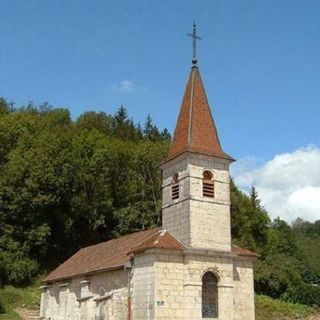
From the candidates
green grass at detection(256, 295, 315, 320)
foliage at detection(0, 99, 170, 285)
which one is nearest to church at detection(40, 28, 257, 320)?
green grass at detection(256, 295, 315, 320)

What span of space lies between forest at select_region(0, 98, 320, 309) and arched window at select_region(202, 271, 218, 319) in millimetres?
16948

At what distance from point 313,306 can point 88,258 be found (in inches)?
832

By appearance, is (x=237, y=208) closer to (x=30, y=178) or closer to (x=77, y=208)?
(x=77, y=208)

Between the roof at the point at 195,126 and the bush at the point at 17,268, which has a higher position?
the roof at the point at 195,126

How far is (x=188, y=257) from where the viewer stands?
23750 millimetres

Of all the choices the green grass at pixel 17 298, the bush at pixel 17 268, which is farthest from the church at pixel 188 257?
the bush at pixel 17 268

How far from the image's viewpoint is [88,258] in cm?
3259

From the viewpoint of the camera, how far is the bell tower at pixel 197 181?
24.5 metres

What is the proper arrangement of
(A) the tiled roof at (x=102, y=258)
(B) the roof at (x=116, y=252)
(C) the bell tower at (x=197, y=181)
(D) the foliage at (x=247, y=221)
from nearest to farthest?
(B) the roof at (x=116, y=252) < (C) the bell tower at (x=197, y=181) < (A) the tiled roof at (x=102, y=258) < (D) the foliage at (x=247, y=221)

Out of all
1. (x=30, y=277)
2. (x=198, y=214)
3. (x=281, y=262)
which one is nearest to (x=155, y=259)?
(x=198, y=214)

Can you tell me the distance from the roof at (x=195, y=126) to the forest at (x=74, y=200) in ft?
44.3

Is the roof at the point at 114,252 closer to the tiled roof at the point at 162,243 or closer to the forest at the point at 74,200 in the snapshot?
the tiled roof at the point at 162,243

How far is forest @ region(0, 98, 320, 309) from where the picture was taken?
140ft

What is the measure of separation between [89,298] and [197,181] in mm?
8973
